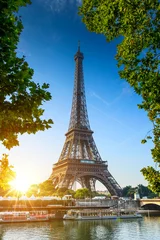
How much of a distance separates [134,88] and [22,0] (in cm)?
611

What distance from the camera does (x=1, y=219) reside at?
1772 inches

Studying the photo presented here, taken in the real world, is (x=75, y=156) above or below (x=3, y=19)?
above

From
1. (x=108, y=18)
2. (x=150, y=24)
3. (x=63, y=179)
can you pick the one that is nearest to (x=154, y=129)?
(x=150, y=24)

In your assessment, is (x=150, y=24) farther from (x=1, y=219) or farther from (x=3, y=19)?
(x=1, y=219)

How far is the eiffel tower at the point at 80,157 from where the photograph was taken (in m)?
75.4

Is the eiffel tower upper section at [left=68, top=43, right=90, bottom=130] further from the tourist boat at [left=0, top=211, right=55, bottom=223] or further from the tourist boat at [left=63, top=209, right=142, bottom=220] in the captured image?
the tourist boat at [left=0, top=211, right=55, bottom=223]

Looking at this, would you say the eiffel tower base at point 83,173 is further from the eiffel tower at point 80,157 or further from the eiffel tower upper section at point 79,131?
the eiffel tower upper section at point 79,131

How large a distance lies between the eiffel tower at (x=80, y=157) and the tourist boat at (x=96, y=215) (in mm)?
15097

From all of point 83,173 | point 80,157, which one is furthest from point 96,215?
point 80,157

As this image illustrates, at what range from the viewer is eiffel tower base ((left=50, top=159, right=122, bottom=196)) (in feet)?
241

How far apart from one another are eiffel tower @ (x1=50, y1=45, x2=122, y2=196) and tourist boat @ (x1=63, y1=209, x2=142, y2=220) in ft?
49.5

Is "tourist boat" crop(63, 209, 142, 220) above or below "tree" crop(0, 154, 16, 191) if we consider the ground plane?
below

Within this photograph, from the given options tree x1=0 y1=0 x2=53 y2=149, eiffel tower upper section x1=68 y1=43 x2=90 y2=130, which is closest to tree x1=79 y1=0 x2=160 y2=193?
tree x1=0 y1=0 x2=53 y2=149

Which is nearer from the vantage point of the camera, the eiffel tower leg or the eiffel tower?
the eiffel tower
